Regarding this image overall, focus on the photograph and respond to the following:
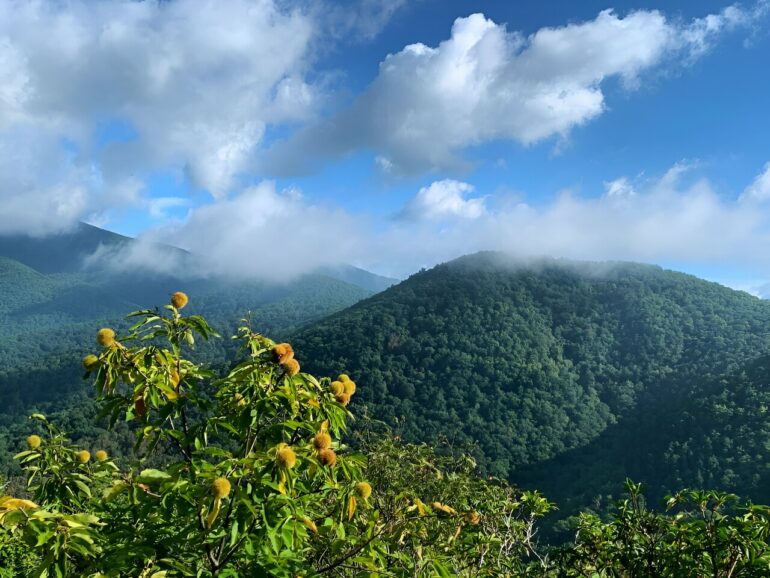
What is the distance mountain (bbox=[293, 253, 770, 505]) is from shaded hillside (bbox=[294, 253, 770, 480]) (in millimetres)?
320

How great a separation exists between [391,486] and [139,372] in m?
7.67

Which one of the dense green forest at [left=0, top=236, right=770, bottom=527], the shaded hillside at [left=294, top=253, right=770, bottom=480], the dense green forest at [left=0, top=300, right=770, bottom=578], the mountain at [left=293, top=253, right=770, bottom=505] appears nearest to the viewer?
the dense green forest at [left=0, top=300, right=770, bottom=578]

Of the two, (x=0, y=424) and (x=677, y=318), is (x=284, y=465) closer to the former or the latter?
(x=0, y=424)

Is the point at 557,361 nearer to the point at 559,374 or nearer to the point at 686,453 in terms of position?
the point at 559,374

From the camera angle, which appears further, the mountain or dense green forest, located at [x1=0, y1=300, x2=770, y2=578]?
the mountain

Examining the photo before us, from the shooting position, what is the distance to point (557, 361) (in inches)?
4242

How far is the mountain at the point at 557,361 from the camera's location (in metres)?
70.5

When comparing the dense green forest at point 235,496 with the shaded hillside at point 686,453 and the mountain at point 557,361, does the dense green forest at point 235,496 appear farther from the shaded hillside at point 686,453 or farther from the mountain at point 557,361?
the shaded hillside at point 686,453

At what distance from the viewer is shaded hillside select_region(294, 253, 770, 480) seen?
8381cm

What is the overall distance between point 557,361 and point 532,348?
581 centimetres

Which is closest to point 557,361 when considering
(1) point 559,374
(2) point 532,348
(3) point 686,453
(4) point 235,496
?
(2) point 532,348

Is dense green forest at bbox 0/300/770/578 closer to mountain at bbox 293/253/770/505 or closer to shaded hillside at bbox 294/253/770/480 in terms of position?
mountain at bbox 293/253/770/505

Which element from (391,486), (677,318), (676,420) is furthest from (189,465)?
(677,318)

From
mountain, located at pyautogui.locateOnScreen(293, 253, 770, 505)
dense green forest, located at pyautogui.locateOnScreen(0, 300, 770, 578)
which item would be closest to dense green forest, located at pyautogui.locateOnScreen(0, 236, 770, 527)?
mountain, located at pyautogui.locateOnScreen(293, 253, 770, 505)
